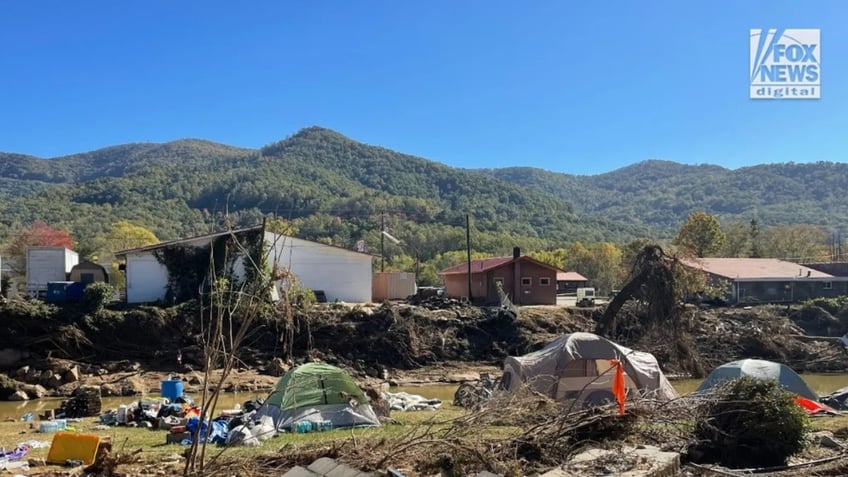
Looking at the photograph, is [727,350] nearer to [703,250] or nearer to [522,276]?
[522,276]

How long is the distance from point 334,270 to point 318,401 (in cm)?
2844

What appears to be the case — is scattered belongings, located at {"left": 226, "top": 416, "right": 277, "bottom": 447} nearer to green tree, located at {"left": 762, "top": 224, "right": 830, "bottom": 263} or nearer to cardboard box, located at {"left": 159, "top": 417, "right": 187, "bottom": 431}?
cardboard box, located at {"left": 159, "top": 417, "right": 187, "bottom": 431}

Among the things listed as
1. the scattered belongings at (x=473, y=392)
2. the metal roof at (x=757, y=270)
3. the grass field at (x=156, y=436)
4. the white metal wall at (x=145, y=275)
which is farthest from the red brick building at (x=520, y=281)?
the grass field at (x=156, y=436)

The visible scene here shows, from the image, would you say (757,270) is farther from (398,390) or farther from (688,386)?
(398,390)

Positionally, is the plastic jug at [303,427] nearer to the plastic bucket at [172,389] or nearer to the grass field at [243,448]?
the grass field at [243,448]

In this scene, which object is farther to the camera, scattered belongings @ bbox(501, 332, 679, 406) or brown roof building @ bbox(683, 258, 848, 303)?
brown roof building @ bbox(683, 258, 848, 303)

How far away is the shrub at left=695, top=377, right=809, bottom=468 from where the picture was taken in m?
7.70

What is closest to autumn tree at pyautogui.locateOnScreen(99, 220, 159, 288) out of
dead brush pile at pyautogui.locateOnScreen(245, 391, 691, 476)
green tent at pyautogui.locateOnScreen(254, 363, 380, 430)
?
green tent at pyautogui.locateOnScreen(254, 363, 380, 430)

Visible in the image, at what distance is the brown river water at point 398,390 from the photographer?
76.4 feet

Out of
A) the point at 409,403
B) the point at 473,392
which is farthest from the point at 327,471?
the point at 409,403

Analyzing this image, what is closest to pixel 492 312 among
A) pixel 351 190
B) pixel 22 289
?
pixel 22 289

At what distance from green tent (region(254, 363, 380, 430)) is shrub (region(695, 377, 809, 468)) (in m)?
8.78

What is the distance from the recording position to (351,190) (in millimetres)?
146625

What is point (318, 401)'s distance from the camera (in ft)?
51.5
